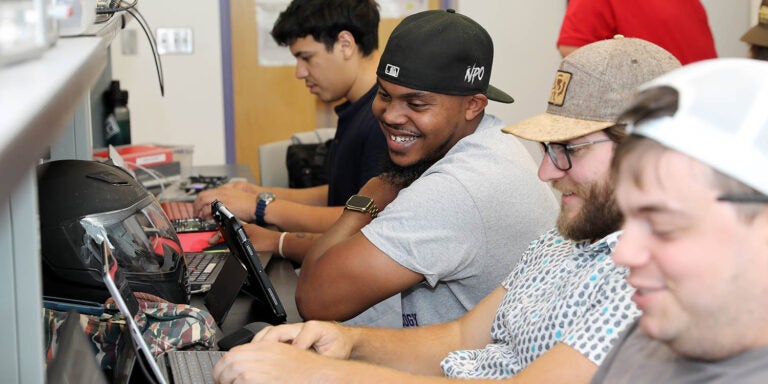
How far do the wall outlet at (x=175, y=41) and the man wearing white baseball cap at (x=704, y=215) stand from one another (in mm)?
4446

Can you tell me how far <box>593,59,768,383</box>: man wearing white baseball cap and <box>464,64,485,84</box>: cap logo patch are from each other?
1215 millimetres

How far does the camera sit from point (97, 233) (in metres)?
1.53

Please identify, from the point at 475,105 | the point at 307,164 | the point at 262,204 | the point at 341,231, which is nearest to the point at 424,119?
the point at 475,105

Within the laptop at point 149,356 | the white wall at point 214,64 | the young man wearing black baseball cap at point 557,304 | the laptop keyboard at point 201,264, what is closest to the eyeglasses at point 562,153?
the young man wearing black baseball cap at point 557,304

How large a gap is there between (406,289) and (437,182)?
27cm

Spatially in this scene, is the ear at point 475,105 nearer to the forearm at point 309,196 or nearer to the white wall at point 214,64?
the forearm at point 309,196

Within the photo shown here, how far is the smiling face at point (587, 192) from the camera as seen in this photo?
1.50m

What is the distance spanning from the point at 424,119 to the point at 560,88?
1.69ft

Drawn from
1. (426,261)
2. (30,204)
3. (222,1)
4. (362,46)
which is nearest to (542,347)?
(426,261)

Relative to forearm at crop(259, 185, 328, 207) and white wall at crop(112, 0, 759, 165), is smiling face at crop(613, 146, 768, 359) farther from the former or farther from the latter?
white wall at crop(112, 0, 759, 165)

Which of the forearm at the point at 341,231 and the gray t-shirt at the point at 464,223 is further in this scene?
the forearm at the point at 341,231

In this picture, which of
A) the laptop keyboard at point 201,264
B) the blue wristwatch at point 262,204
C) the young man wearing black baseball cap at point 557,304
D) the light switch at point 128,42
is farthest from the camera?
the light switch at point 128,42

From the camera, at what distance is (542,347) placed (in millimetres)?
1477

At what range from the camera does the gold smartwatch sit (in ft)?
7.13
